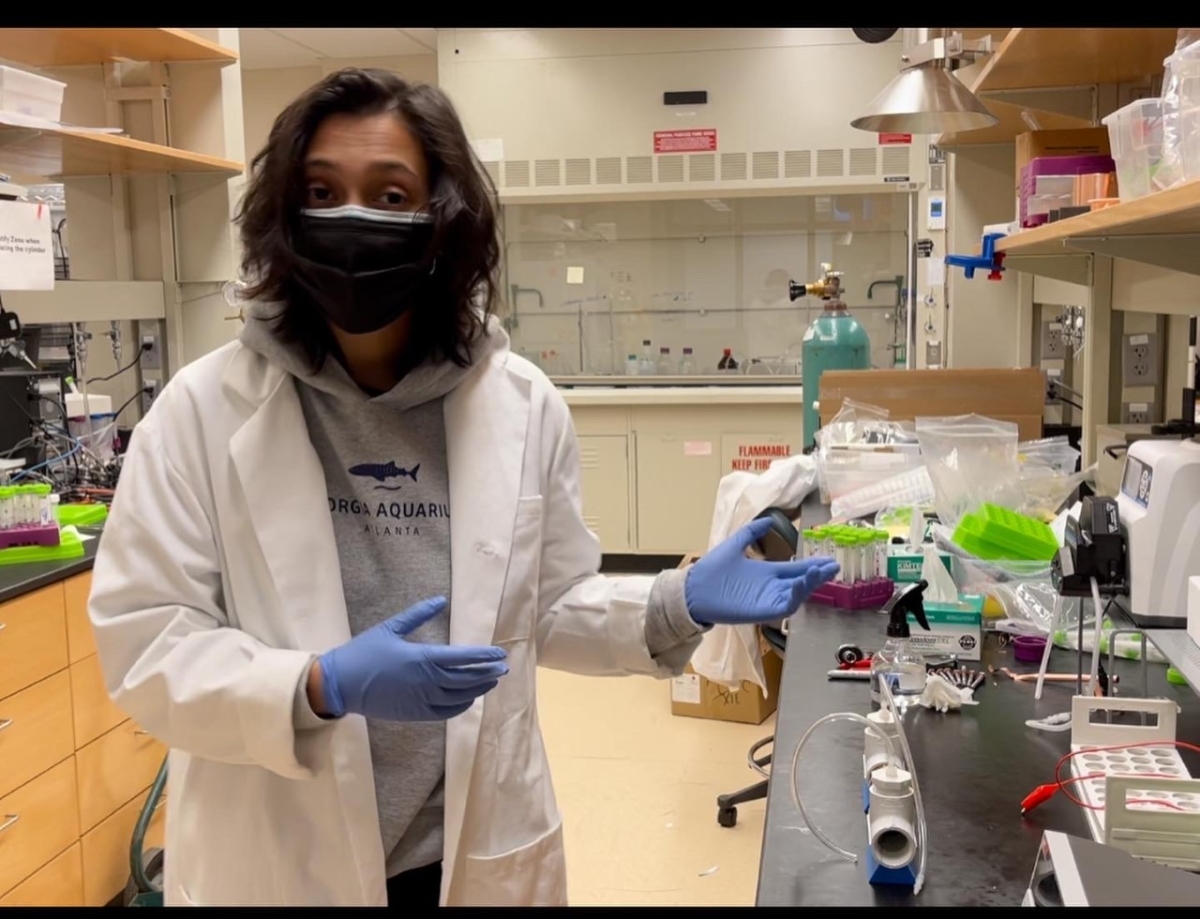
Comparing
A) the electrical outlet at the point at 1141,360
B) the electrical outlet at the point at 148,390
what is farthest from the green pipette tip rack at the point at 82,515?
the electrical outlet at the point at 1141,360

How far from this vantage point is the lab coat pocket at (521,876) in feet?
3.96

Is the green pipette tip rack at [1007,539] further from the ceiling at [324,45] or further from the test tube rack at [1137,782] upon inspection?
the ceiling at [324,45]

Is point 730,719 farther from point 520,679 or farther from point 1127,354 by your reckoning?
point 520,679

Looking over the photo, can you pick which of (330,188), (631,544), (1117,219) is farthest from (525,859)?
(631,544)

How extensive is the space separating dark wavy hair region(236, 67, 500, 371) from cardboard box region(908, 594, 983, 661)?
81 centimetres

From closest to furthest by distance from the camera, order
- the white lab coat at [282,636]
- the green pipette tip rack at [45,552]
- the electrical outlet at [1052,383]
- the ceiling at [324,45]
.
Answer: the white lab coat at [282,636], the green pipette tip rack at [45,552], the electrical outlet at [1052,383], the ceiling at [324,45]

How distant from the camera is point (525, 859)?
1260mm

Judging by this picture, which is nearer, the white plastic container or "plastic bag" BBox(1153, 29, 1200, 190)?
"plastic bag" BBox(1153, 29, 1200, 190)

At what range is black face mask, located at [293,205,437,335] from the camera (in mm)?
1193

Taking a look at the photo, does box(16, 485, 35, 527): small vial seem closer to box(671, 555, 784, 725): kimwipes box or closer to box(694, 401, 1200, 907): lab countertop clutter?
box(694, 401, 1200, 907): lab countertop clutter

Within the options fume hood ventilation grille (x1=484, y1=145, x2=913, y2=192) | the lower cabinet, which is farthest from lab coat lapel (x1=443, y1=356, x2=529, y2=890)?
fume hood ventilation grille (x1=484, y1=145, x2=913, y2=192)

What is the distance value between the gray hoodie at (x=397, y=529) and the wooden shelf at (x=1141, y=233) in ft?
2.19

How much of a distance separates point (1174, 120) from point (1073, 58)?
1172mm

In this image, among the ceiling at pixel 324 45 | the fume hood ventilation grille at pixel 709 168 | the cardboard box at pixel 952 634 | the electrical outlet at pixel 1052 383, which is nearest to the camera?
the cardboard box at pixel 952 634
